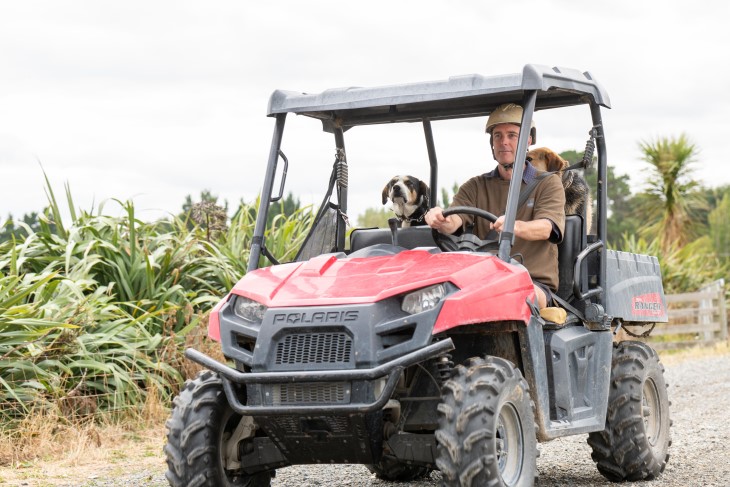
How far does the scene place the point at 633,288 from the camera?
7.18m

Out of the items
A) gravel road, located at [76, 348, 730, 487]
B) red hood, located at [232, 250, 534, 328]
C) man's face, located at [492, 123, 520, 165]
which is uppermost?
man's face, located at [492, 123, 520, 165]

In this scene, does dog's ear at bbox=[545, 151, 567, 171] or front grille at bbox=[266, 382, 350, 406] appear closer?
front grille at bbox=[266, 382, 350, 406]

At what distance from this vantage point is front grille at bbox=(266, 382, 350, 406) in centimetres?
477

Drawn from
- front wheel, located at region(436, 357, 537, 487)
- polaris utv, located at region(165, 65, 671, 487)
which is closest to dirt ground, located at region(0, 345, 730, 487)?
polaris utv, located at region(165, 65, 671, 487)

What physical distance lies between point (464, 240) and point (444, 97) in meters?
0.80

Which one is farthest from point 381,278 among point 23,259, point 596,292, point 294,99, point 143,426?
point 23,259

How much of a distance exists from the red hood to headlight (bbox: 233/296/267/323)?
1.7 inches

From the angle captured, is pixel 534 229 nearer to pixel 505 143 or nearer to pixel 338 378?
pixel 505 143

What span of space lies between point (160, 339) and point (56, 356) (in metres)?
1.08

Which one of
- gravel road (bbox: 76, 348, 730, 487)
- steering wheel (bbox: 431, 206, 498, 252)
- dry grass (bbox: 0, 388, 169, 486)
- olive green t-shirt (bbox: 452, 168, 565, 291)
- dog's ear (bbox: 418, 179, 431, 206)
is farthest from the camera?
dry grass (bbox: 0, 388, 169, 486)

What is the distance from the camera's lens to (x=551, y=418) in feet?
19.2

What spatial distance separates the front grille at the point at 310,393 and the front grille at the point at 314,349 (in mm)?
101

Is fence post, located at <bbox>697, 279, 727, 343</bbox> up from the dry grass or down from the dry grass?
down

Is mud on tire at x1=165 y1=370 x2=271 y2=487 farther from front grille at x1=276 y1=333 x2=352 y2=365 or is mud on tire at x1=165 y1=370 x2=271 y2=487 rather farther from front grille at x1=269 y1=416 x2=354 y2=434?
front grille at x1=276 y1=333 x2=352 y2=365
